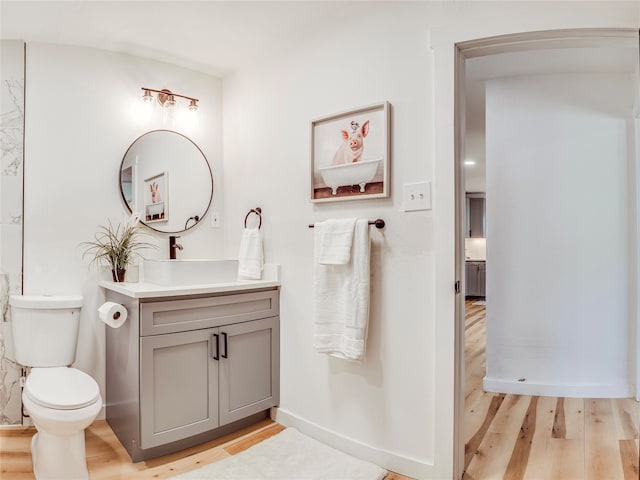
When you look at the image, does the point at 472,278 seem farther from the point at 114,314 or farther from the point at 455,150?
the point at 114,314

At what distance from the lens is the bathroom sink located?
7.23ft

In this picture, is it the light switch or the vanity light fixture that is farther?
the vanity light fixture

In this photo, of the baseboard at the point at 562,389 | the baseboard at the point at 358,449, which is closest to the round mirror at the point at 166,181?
the baseboard at the point at 358,449

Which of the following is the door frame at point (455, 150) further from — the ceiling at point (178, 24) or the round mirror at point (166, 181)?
the round mirror at point (166, 181)

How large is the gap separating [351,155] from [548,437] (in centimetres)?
192

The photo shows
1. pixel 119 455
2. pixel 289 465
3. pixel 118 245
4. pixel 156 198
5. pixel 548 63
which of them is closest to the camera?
pixel 289 465

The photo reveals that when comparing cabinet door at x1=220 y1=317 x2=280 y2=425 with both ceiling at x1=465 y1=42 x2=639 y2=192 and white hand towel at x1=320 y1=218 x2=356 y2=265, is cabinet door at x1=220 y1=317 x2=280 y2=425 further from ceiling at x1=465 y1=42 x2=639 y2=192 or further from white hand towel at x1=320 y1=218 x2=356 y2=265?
ceiling at x1=465 y1=42 x2=639 y2=192

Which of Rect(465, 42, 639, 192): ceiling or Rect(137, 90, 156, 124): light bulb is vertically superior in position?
Rect(465, 42, 639, 192): ceiling

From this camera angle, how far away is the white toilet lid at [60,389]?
1.67 metres

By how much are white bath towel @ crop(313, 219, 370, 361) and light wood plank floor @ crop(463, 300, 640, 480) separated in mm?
806

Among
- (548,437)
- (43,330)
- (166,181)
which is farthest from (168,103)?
(548,437)

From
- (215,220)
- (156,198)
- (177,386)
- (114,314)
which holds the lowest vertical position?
(177,386)

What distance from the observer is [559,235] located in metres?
2.89

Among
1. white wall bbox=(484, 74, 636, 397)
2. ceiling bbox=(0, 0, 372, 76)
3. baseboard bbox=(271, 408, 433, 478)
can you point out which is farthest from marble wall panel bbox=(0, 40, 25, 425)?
white wall bbox=(484, 74, 636, 397)
